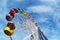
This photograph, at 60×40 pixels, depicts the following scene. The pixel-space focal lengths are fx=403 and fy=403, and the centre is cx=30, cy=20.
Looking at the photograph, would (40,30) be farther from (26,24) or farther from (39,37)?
(26,24)

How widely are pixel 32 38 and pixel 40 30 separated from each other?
5.06 m

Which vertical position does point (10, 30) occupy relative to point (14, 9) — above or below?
below

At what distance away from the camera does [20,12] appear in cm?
10644

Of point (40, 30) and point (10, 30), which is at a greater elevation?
point (40, 30)

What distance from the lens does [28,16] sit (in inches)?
4296

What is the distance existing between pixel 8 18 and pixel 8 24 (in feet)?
5.10

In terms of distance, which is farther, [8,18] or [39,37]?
[39,37]

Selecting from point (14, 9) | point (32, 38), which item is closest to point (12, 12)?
point (14, 9)

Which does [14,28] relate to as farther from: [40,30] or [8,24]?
[40,30]

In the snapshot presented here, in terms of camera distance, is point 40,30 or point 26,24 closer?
point 26,24

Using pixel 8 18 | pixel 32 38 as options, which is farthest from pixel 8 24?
pixel 32 38

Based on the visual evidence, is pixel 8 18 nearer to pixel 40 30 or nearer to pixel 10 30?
pixel 10 30

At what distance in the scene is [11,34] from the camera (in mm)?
103125

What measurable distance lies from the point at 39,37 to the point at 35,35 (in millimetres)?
1673
